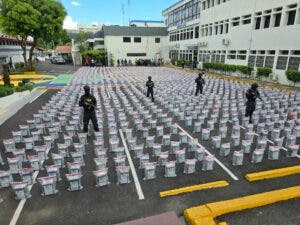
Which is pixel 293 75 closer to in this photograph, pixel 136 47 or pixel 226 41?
pixel 226 41

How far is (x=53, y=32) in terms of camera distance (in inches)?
1419

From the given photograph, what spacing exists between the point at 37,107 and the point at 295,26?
979 inches

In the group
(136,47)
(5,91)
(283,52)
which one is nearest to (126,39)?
(136,47)

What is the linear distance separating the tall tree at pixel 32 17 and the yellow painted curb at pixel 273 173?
34100mm

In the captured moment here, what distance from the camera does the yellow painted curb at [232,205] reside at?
19.6 feet

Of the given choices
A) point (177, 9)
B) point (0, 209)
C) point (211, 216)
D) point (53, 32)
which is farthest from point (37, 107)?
point (177, 9)

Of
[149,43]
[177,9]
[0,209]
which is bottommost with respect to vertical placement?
[0,209]

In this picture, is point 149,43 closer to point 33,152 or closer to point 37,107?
point 37,107

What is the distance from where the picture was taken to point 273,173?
26.3 feet

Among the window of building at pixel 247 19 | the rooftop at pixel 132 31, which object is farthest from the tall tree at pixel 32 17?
the window of building at pixel 247 19

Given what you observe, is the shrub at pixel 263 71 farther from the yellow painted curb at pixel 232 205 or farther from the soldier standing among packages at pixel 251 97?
the yellow painted curb at pixel 232 205

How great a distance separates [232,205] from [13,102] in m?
16.0

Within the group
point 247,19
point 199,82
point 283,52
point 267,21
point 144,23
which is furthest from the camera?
point 144,23

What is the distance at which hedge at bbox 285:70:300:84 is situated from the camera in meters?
23.7
